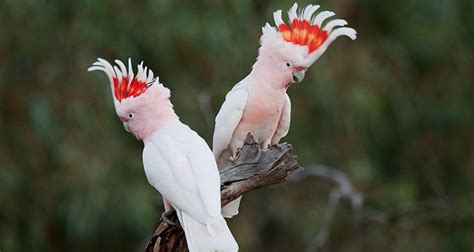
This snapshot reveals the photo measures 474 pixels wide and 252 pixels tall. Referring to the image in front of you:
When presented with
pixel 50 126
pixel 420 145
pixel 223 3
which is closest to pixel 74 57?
pixel 50 126

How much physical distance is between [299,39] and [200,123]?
310 cm

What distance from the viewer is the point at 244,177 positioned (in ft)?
11.4

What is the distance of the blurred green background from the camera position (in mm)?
6391

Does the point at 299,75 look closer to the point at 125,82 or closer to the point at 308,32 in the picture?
the point at 308,32

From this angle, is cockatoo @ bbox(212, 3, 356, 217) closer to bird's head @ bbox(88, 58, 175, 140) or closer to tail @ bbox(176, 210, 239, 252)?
bird's head @ bbox(88, 58, 175, 140)

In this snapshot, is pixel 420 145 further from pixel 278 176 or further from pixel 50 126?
pixel 278 176

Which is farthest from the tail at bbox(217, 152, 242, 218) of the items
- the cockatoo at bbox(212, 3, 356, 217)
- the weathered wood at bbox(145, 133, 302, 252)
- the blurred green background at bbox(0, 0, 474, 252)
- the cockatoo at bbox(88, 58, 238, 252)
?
the blurred green background at bbox(0, 0, 474, 252)

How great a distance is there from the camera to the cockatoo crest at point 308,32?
3.37 m

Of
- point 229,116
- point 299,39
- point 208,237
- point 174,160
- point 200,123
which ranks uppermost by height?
point 200,123

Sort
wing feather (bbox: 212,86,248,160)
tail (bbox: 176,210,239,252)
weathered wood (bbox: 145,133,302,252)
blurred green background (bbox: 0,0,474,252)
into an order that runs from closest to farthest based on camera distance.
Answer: tail (bbox: 176,210,239,252) < weathered wood (bbox: 145,133,302,252) < wing feather (bbox: 212,86,248,160) < blurred green background (bbox: 0,0,474,252)

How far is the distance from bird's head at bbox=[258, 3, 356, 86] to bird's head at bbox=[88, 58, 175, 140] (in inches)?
15.0

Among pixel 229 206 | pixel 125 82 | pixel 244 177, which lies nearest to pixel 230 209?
pixel 229 206

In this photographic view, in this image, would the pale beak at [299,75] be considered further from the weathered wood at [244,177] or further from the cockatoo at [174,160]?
the cockatoo at [174,160]

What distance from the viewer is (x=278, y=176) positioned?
351cm
